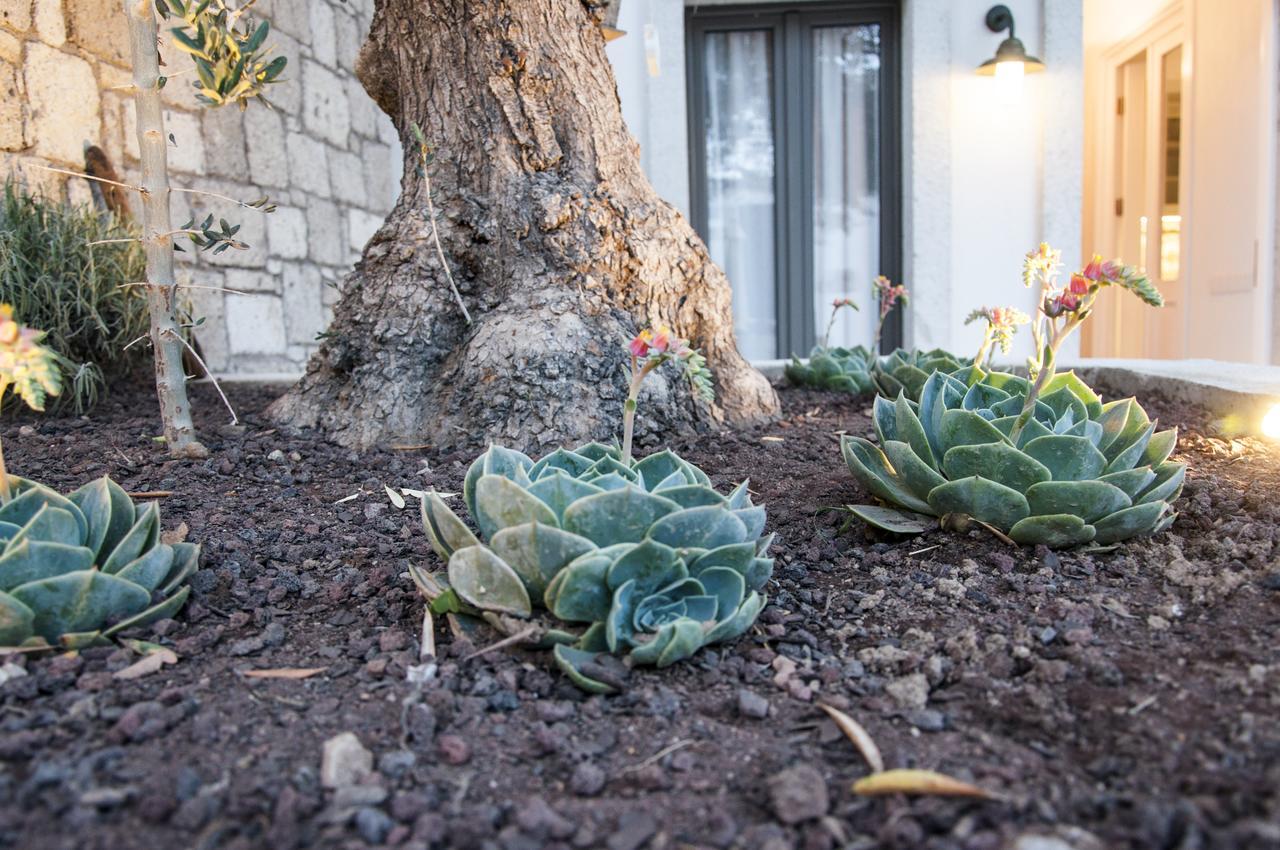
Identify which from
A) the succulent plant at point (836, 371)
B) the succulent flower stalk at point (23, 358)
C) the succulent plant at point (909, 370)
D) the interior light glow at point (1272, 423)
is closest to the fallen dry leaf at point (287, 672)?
the succulent flower stalk at point (23, 358)

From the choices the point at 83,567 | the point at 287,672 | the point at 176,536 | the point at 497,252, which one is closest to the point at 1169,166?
the point at 497,252

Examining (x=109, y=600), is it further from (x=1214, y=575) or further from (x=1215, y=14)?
(x=1215, y=14)

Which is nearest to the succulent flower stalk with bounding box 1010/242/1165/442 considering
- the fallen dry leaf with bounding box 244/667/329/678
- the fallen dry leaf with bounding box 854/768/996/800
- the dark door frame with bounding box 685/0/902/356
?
the fallen dry leaf with bounding box 854/768/996/800

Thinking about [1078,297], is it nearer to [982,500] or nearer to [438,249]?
[982,500]

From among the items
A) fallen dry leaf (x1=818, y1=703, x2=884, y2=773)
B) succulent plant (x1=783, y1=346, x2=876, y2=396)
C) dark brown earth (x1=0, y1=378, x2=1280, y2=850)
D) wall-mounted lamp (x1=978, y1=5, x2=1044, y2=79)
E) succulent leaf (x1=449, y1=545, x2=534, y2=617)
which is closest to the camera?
dark brown earth (x1=0, y1=378, x2=1280, y2=850)

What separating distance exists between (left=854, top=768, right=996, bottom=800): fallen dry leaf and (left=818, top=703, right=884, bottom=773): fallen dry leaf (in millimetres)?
44

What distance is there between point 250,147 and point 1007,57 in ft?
13.5

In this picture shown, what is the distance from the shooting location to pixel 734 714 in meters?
1.13

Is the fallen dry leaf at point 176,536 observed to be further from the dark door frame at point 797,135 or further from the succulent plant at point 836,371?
the dark door frame at point 797,135

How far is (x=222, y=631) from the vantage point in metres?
1.32

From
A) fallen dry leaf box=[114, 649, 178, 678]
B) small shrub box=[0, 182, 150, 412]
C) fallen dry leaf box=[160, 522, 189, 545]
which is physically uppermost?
small shrub box=[0, 182, 150, 412]

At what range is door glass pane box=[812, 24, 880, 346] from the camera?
574cm

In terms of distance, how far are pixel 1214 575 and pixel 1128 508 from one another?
167 mm

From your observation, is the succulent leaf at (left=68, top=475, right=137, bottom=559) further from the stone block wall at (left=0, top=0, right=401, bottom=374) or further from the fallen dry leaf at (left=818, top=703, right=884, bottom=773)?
the stone block wall at (left=0, top=0, right=401, bottom=374)
